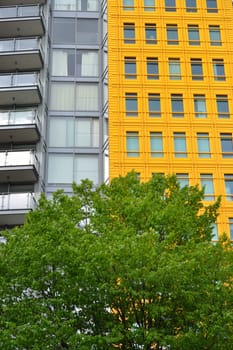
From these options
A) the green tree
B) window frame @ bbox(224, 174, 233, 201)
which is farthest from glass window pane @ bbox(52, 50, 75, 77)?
the green tree

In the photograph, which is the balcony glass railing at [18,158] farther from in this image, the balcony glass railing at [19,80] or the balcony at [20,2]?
the balcony at [20,2]

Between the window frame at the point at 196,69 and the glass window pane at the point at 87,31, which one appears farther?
the glass window pane at the point at 87,31

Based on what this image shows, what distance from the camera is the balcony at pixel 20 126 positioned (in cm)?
3416

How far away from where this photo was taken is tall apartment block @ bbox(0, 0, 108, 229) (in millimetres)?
34000

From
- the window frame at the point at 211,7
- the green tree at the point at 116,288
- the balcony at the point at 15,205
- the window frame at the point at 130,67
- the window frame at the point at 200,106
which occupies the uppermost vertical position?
the window frame at the point at 211,7

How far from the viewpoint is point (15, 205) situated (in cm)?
3197

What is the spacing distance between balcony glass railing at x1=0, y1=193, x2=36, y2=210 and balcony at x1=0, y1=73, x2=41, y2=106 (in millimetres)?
7039

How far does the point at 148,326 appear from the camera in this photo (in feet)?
55.7

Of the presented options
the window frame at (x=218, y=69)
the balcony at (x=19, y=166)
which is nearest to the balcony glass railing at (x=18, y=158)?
the balcony at (x=19, y=166)

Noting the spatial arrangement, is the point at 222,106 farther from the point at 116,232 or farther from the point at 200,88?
the point at 116,232

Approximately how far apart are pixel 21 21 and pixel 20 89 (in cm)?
575

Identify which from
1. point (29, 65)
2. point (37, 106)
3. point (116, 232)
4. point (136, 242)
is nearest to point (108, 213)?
point (116, 232)

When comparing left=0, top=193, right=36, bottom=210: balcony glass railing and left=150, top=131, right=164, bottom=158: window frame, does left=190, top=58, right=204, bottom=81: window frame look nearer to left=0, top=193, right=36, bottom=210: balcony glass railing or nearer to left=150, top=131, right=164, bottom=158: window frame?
left=150, top=131, right=164, bottom=158: window frame

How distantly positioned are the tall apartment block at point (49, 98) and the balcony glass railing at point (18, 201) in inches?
2.2
